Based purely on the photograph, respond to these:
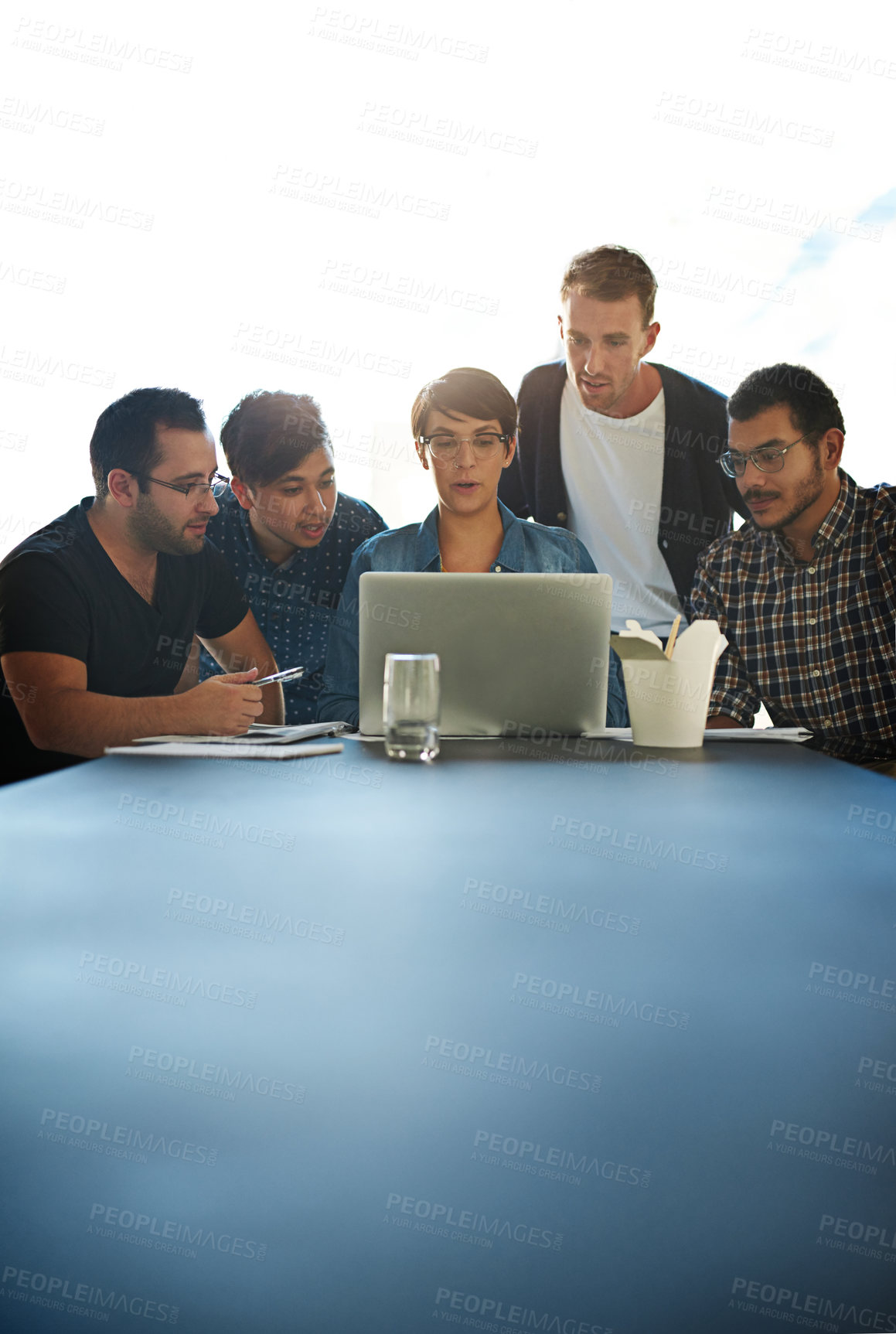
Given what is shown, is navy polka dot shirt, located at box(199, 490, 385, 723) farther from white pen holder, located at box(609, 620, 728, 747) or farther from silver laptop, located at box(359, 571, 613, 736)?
white pen holder, located at box(609, 620, 728, 747)

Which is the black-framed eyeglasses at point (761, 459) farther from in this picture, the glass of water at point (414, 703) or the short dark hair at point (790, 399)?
the glass of water at point (414, 703)

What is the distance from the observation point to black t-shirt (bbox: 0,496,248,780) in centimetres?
234

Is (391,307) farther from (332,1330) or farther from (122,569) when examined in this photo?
(332,1330)

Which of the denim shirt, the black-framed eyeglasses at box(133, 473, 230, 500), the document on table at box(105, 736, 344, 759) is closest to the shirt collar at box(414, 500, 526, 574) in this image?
the denim shirt

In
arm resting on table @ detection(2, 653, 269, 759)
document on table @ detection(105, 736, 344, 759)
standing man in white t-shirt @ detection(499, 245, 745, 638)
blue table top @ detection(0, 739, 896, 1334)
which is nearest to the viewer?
blue table top @ detection(0, 739, 896, 1334)

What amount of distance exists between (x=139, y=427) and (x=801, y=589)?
1808 mm

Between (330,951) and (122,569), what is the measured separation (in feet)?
7.01

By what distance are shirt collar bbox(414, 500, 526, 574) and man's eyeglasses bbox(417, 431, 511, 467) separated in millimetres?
143

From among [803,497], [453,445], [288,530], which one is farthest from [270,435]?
[803,497]

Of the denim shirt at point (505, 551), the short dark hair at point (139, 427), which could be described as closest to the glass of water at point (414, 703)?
the denim shirt at point (505, 551)

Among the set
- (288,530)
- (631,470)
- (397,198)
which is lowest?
(288,530)

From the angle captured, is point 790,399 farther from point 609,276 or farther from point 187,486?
point 187,486

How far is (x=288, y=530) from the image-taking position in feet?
8.84

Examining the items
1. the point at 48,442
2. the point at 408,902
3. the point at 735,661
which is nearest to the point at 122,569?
the point at 48,442
